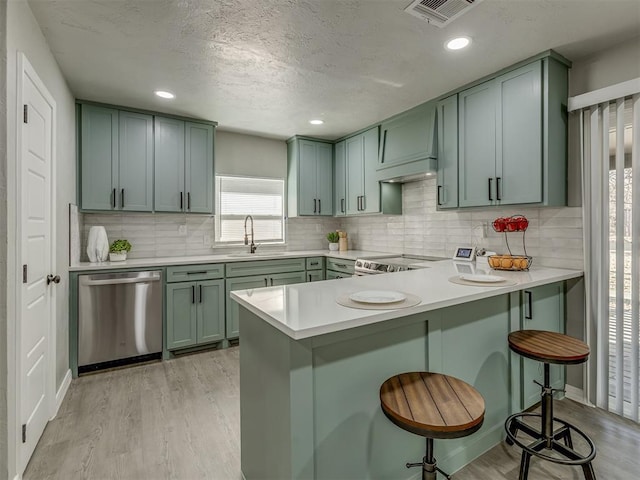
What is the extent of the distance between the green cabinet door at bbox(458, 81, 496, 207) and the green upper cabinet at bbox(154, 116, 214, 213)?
2693 millimetres

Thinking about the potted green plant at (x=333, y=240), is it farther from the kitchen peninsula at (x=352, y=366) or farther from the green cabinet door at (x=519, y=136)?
the kitchen peninsula at (x=352, y=366)

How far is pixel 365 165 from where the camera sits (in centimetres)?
414

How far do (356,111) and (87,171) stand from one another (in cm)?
274

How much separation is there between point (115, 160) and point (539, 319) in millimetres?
3940

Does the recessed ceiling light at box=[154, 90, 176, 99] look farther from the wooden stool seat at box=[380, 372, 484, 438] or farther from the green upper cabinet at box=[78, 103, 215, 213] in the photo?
the wooden stool seat at box=[380, 372, 484, 438]

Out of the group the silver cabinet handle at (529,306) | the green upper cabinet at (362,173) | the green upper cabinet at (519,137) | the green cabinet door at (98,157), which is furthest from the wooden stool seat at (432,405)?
the green cabinet door at (98,157)

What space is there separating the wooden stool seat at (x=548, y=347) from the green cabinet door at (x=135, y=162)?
11.4ft

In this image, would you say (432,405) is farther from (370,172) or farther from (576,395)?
(370,172)

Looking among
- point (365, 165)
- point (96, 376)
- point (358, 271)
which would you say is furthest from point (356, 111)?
point (96, 376)

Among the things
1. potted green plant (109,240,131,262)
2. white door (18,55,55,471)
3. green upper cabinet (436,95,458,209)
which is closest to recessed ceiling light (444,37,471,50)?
green upper cabinet (436,95,458,209)

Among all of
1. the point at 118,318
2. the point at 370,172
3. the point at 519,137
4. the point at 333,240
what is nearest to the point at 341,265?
the point at 333,240

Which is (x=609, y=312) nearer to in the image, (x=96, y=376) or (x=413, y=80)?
(x=413, y=80)

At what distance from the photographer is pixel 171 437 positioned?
2.06 m

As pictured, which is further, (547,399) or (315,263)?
(315,263)
